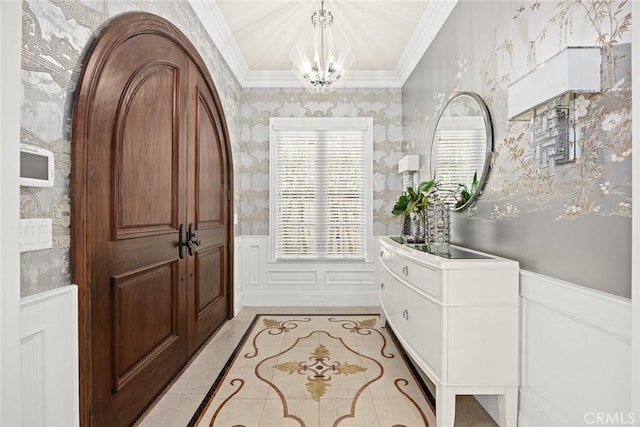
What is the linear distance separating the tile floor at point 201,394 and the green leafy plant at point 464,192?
1308 millimetres

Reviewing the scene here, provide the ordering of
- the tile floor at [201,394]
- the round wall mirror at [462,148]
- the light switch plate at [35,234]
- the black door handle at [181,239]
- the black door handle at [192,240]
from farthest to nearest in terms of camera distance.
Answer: the black door handle at [192,240] → the black door handle at [181,239] → the round wall mirror at [462,148] → the tile floor at [201,394] → the light switch plate at [35,234]

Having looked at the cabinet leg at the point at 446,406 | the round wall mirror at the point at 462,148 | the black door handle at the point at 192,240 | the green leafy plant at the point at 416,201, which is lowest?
the cabinet leg at the point at 446,406

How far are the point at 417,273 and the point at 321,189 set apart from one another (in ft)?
7.34

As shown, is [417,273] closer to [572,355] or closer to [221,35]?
[572,355]

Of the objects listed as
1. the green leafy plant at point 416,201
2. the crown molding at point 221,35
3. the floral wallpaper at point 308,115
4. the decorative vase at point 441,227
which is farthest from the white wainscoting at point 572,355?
the crown molding at point 221,35

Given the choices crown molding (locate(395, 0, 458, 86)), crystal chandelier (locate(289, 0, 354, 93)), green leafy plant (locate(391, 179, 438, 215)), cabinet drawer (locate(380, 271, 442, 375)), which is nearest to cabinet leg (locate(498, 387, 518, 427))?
cabinet drawer (locate(380, 271, 442, 375))

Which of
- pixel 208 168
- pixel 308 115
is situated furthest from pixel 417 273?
pixel 308 115

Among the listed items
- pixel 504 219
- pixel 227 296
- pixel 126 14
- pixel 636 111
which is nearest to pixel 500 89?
pixel 504 219

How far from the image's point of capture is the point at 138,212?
185 cm

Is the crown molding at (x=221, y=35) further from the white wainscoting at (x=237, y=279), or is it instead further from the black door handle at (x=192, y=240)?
the white wainscoting at (x=237, y=279)

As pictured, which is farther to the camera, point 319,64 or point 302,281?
point 302,281

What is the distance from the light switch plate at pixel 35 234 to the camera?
3.75ft

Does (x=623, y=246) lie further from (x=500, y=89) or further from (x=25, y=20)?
(x=25, y=20)

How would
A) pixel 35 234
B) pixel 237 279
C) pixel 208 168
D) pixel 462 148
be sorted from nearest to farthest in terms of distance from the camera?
pixel 35 234 < pixel 462 148 < pixel 208 168 < pixel 237 279
